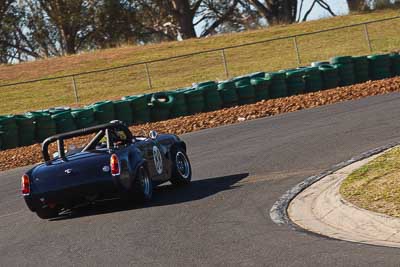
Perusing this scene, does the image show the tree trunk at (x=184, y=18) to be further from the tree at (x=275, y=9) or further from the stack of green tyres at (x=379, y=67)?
the stack of green tyres at (x=379, y=67)

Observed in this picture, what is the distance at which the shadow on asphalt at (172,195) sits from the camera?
13.0 meters

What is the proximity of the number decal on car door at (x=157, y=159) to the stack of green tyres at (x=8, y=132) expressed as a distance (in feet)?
36.5

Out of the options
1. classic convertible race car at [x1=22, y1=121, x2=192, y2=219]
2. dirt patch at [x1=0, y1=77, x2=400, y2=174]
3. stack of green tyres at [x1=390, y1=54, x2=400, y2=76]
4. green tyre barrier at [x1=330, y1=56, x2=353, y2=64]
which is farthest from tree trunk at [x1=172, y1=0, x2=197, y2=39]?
classic convertible race car at [x1=22, y1=121, x2=192, y2=219]

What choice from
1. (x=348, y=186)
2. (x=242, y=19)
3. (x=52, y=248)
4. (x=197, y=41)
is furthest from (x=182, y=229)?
(x=242, y=19)

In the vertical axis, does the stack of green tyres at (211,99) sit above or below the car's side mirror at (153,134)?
below

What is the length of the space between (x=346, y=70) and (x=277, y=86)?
2.50m

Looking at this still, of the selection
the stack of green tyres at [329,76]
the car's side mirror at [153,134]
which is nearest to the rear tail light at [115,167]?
the car's side mirror at [153,134]

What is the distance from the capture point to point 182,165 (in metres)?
14.8

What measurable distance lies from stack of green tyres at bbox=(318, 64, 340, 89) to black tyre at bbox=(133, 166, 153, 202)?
15.6 metres

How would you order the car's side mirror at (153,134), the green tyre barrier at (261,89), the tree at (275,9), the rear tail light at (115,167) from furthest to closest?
the tree at (275,9), the green tyre barrier at (261,89), the car's side mirror at (153,134), the rear tail light at (115,167)

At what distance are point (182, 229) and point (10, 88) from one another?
3524cm

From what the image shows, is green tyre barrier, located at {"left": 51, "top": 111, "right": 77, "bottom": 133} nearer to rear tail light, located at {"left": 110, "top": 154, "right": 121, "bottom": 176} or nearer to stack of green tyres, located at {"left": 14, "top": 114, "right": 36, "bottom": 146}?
stack of green tyres, located at {"left": 14, "top": 114, "right": 36, "bottom": 146}

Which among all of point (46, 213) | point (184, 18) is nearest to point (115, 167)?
point (46, 213)

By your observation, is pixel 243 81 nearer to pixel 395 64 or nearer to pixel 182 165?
pixel 395 64
